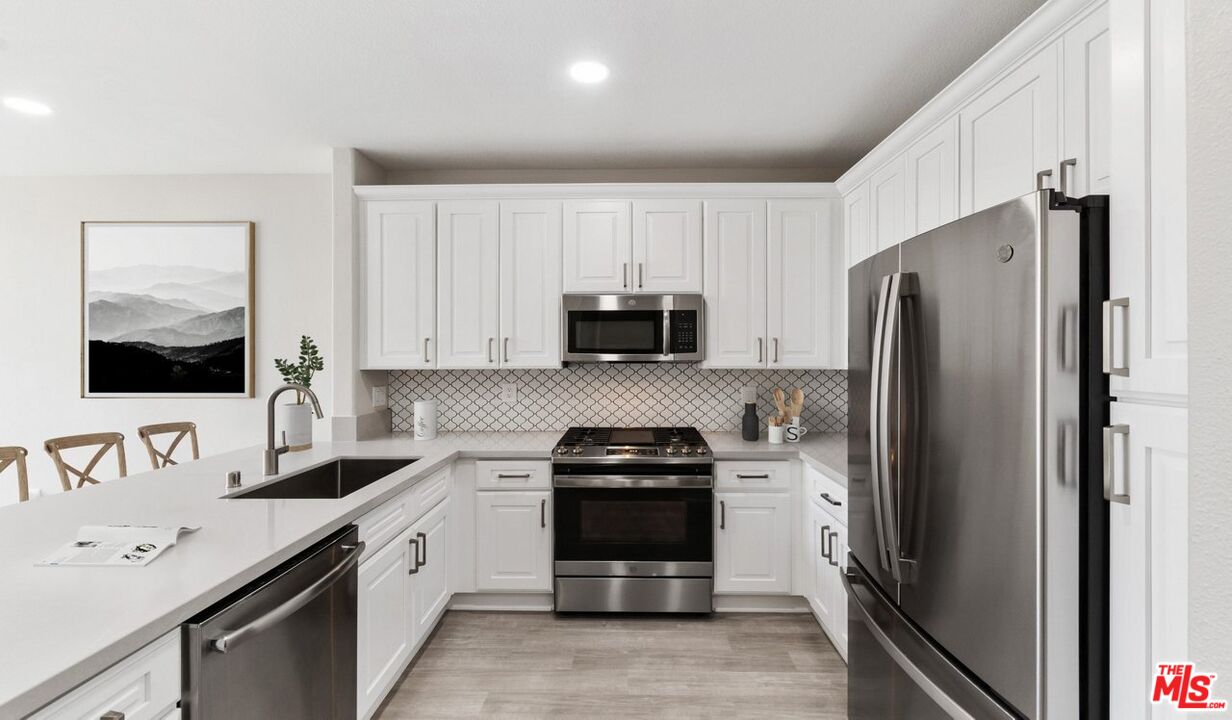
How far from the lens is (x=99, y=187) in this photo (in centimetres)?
373

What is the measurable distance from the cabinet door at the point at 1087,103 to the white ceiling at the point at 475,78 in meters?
0.69

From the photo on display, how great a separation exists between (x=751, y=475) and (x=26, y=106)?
3.89m

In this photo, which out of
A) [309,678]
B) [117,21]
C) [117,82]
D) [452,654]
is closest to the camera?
[309,678]

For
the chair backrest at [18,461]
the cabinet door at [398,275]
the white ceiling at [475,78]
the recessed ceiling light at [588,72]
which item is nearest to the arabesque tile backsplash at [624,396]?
the cabinet door at [398,275]

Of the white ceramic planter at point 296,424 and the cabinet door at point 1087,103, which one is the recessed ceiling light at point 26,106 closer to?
the white ceramic planter at point 296,424

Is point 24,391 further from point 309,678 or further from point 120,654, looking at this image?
point 120,654

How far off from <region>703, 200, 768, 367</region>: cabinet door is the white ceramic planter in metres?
2.13

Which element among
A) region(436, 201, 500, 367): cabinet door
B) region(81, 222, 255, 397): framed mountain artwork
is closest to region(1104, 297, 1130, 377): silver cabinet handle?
region(436, 201, 500, 367): cabinet door

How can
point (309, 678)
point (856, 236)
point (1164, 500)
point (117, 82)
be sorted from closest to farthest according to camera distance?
point (1164, 500)
point (309, 678)
point (117, 82)
point (856, 236)

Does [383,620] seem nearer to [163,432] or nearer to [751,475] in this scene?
[751,475]

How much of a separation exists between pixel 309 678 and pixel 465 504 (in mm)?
1450

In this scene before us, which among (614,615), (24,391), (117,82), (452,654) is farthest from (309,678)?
(24,391)

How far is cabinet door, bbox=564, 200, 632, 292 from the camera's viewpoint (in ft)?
10.8

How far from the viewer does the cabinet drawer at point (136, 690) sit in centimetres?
93
